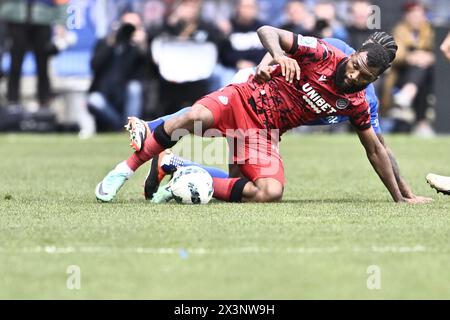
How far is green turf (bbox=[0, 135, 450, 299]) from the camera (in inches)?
244

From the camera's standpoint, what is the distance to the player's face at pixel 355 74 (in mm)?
9070

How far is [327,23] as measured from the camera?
21406mm

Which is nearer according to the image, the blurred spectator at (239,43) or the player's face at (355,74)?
the player's face at (355,74)

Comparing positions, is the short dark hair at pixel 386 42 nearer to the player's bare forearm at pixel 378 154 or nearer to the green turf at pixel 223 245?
the player's bare forearm at pixel 378 154

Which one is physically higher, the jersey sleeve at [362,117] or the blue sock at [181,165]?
the jersey sleeve at [362,117]

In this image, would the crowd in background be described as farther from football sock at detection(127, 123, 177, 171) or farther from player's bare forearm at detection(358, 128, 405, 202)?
football sock at detection(127, 123, 177, 171)

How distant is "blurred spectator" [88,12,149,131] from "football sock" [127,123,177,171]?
12.8m

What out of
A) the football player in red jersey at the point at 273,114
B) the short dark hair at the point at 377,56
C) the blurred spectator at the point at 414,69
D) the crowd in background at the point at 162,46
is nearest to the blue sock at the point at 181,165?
the football player in red jersey at the point at 273,114

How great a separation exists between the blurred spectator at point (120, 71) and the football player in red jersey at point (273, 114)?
12.3 m

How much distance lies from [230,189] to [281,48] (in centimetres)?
130

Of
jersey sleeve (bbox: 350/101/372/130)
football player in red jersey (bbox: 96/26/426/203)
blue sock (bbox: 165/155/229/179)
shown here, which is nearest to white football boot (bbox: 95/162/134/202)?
football player in red jersey (bbox: 96/26/426/203)

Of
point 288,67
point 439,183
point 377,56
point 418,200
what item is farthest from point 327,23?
point 288,67

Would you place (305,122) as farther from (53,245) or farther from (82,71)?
(82,71)
